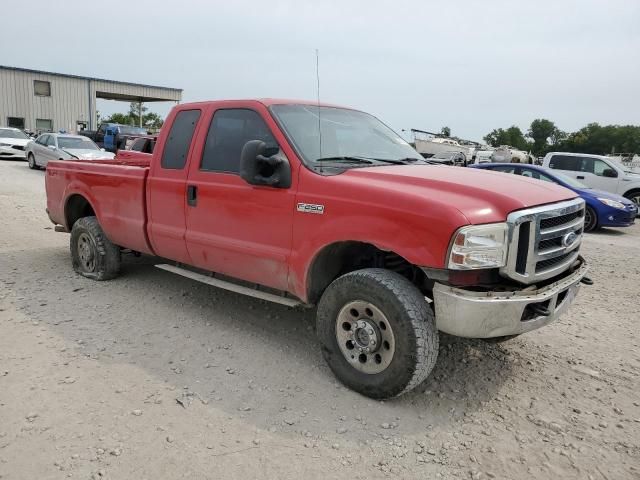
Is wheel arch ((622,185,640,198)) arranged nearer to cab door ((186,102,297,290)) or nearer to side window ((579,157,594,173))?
side window ((579,157,594,173))

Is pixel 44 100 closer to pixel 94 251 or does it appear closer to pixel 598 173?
pixel 598 173

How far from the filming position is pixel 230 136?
4.26 meters

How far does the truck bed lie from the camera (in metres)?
4.99

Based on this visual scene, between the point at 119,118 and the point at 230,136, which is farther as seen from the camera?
the point at 119,118

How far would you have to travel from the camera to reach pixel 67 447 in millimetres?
2750

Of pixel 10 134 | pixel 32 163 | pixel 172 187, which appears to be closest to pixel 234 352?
pixel 172 187

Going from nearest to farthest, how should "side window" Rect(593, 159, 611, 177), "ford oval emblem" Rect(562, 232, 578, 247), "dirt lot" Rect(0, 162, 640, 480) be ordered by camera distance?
"dirt lot" Rect(0, 162, 640, 480)
"ford oval emblem" Rect(562, 232, 578, 247)
"side window" Rect(593, 159, 611, 177)

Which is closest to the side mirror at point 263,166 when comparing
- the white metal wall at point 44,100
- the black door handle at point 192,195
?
the black door handle at point 192,195

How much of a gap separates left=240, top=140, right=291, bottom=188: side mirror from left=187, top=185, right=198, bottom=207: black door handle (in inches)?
31.9

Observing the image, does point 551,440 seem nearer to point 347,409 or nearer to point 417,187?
point 347,409

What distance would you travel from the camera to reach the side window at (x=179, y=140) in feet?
15.0

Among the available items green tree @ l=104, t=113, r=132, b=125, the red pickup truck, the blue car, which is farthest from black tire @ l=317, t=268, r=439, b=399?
green tree @ l=104, t=113, r=132, b=125

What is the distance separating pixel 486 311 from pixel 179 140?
3108 mm

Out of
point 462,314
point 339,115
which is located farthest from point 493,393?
point 339,115
